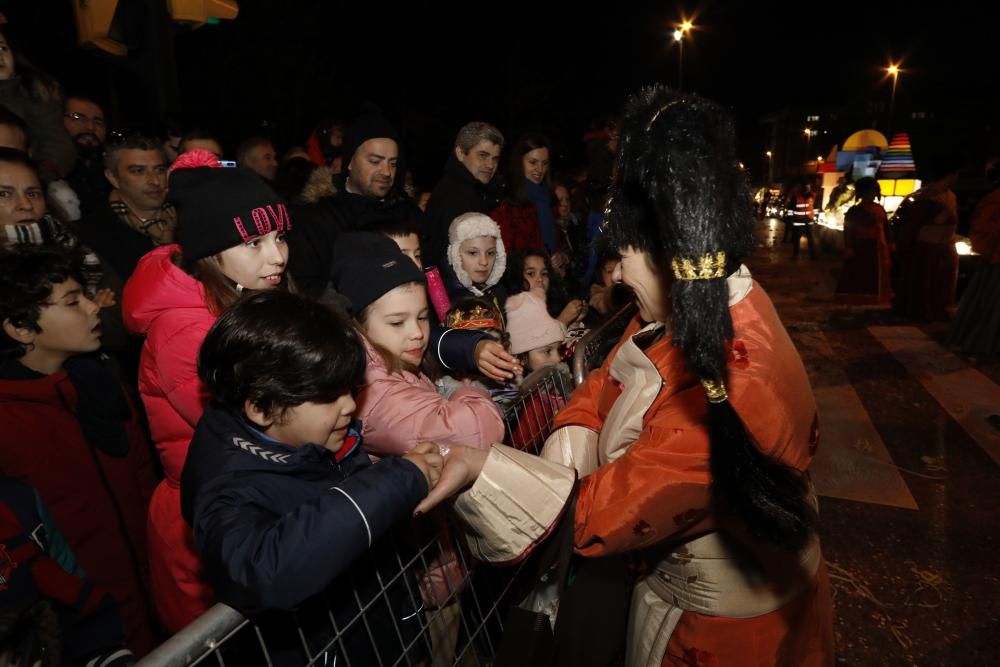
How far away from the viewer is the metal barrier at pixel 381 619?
1.30 meters

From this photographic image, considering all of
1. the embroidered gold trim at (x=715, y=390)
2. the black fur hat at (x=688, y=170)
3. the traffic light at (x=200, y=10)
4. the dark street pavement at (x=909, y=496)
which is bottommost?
the dark street pavement at (x=909, y=496)

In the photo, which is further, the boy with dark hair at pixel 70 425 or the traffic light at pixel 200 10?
the traffic light at pixel 200 10

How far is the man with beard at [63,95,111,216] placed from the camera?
170 inches

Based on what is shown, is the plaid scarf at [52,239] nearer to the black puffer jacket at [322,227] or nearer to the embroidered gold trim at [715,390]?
the black puffer jacket at [322,227]

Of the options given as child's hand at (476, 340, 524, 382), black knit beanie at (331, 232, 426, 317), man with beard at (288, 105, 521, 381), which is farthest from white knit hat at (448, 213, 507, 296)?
black knit beanie at (331, 232, 426, 317)

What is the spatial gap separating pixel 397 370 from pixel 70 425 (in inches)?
53.5

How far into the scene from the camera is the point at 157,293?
7.22ft

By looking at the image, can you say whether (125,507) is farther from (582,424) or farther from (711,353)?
(711,353)

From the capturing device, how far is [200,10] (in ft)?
18.7

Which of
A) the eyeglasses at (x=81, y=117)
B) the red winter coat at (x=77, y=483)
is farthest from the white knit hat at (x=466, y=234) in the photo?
the eyeglasses at (x=81, y=117)

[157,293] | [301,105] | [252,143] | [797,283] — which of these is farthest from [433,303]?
[301,105]

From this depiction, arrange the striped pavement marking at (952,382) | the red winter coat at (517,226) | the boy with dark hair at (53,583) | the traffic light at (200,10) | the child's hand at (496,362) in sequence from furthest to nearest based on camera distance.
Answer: the traffic light at (200,10)
the striped pavement marking at (952,382)
the red winter coat at (517,226)
the child's hand at (496,362)
the boy with dark hair at (53,583)

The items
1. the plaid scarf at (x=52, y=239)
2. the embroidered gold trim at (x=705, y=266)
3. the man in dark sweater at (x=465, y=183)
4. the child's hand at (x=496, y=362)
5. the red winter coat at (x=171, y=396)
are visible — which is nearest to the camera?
the embroidered gold trim at (x=705, y=266)

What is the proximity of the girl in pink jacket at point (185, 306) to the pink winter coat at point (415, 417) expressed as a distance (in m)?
0.62
